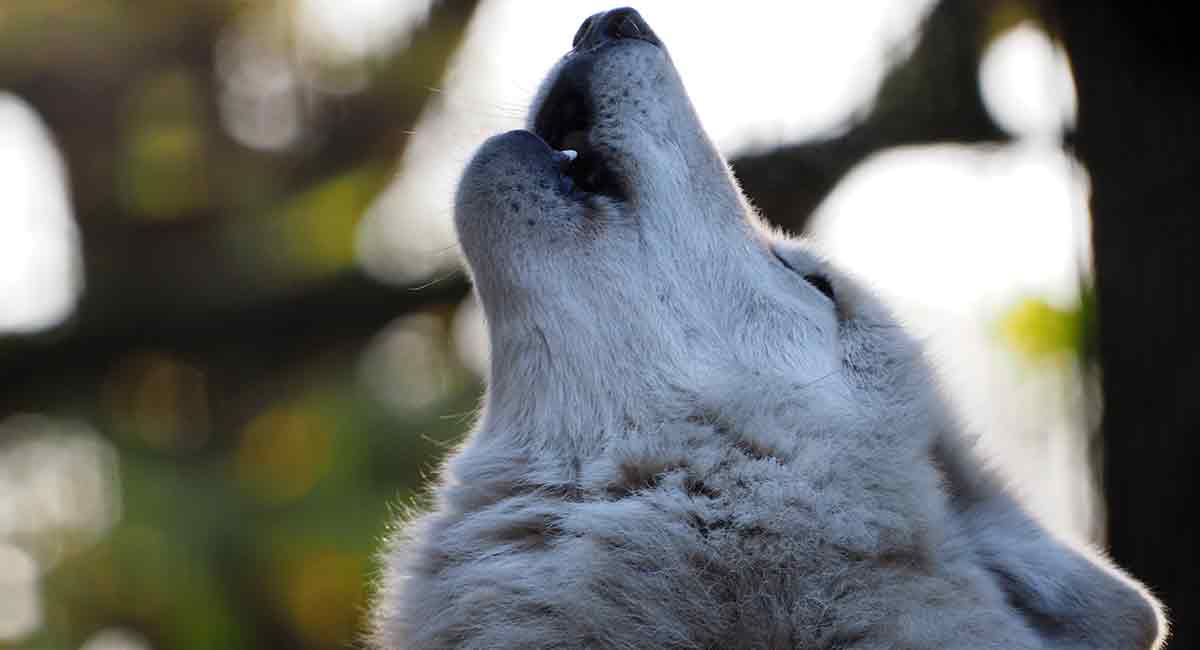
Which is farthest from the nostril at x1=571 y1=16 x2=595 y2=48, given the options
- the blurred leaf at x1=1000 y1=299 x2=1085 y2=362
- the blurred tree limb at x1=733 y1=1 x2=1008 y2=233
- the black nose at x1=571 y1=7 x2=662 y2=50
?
the blurred tree limb at x1=733 y1=1 x2=1008 y2=233

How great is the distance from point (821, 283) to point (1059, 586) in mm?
939

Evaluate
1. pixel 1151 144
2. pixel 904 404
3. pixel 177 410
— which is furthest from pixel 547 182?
pixel 177 410

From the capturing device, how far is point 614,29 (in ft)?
10.2

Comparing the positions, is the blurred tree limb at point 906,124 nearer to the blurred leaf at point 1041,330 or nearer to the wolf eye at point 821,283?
the blurred leaf at point 1041,330

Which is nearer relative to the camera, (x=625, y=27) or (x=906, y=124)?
(x=625, y=27)

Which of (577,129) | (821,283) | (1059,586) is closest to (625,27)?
(577,129)

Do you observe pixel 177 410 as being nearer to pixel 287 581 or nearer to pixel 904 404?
pixel 287 581

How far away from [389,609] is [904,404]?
4.30 feet

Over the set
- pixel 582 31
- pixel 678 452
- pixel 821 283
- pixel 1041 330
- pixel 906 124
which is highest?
pixel 582 31

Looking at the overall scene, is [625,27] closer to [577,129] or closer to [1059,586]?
[577,129]

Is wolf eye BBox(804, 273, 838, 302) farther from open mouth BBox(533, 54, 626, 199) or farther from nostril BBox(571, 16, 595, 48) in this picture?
nostril BBox(571, 16, 595, 48)

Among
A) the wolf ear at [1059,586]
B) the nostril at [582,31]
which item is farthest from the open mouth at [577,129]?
the wolf ear at [1059,586]

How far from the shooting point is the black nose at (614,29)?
122 inches

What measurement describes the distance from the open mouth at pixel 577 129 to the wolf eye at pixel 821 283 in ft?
1.91
